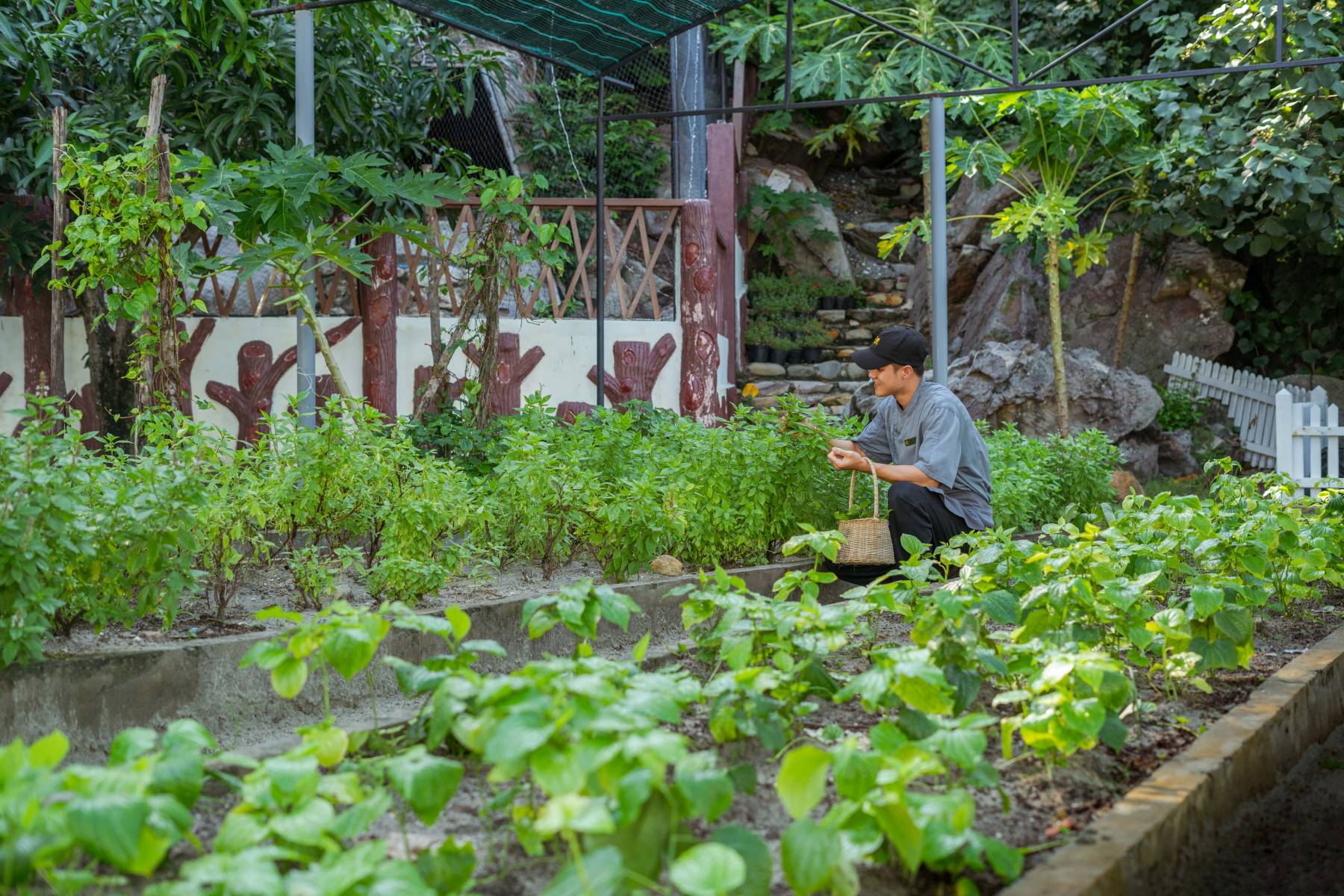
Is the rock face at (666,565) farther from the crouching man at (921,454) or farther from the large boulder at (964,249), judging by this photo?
the large boulder at (964,249)

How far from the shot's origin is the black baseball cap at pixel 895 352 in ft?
15.7

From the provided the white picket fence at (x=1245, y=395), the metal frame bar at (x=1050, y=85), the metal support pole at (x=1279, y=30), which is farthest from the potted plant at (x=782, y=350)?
the metal support pole at (x=1279, y=30)

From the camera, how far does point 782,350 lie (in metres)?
12.1

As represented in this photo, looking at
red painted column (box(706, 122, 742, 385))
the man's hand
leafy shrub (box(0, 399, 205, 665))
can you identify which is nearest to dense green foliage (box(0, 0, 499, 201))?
red painted column (box(706, 122, 742, 385))

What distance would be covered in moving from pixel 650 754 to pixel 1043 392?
932 cm

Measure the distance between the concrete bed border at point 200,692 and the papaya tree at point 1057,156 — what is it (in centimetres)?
685

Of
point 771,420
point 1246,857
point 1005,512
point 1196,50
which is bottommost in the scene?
point 1246,857

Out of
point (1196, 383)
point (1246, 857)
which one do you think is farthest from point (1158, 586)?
point (1196, 383)

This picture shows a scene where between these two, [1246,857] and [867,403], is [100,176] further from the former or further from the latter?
[867,403]

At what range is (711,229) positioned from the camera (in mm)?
8727

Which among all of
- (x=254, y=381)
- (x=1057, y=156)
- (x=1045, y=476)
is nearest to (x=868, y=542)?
(x=1045, y=476)

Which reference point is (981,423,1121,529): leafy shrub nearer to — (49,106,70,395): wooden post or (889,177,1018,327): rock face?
(49,106,70,395): wooden post

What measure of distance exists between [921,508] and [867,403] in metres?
5.52

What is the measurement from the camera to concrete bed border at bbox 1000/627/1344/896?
1963 millimetres
